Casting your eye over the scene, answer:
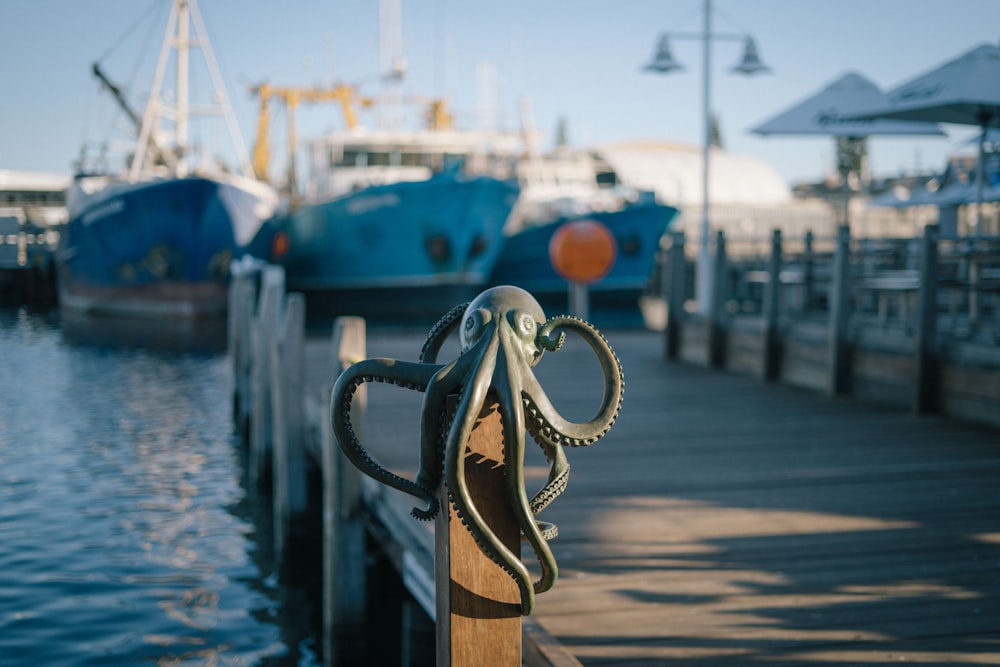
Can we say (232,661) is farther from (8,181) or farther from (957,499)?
(8,181)

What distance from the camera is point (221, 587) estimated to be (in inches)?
282

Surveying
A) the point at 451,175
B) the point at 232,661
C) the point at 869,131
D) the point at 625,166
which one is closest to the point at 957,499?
the point at 232,661

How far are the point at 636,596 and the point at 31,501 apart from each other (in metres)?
6.99

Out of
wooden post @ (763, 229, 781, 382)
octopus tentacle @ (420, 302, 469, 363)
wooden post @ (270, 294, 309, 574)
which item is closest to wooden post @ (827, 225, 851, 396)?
wooden post @ (763, 229, 781, 382)

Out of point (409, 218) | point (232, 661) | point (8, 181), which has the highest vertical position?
point (8, 181)

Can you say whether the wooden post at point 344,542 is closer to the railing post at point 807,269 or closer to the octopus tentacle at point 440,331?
the octopus tentacle at point 440,331

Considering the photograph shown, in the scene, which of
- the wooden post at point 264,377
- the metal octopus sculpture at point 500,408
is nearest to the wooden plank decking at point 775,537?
the metal octopus sculpture at point 500,408

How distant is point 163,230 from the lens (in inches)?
1110

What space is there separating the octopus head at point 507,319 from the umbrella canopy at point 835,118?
9461 mm

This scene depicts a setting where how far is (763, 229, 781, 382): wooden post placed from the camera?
346 inches

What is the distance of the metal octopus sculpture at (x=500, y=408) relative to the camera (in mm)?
2203

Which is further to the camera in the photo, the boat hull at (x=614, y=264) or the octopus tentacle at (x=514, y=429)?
the boat hull at (x=614, y=264)

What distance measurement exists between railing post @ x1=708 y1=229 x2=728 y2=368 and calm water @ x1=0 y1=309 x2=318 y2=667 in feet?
15.0

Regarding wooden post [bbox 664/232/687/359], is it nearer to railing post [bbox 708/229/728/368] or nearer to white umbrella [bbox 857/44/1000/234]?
railing post [bbox 708/229/728/368]
